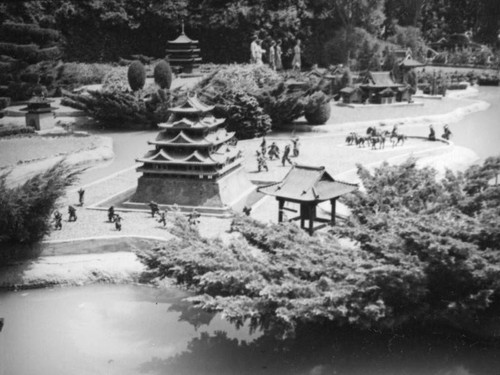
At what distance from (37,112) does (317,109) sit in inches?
767

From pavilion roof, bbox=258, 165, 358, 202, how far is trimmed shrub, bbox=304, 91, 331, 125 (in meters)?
22.8

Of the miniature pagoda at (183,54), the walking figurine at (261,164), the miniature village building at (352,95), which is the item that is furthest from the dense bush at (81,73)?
the walking figurine at (261,164)

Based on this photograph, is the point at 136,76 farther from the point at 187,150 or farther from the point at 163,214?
the point at 163,214

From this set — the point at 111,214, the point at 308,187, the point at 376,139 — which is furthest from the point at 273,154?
the point at 308,187

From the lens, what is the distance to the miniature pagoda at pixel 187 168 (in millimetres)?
27078

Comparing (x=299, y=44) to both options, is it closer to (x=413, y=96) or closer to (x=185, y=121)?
(x=413, y=96)

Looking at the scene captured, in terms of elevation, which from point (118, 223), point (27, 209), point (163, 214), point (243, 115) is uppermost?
point (243, 115)

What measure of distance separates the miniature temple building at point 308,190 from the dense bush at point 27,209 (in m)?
7.49

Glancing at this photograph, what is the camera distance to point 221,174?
27750 mm

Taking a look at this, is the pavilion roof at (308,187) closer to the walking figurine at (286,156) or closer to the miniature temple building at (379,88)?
the walking figurine at (286,156)

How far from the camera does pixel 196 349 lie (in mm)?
16781

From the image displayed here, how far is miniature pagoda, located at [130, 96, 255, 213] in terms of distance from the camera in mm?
27078

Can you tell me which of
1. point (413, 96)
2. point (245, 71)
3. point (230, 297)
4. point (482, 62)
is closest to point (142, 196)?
point (230, 297)

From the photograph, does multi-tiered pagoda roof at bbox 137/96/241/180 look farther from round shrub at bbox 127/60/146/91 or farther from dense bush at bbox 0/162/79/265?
round shrub at bbox 127/60/146/91
